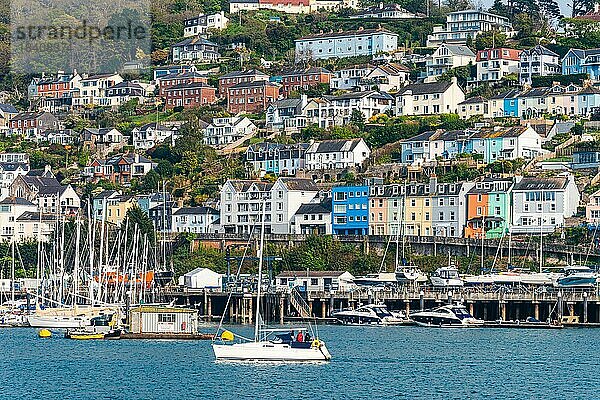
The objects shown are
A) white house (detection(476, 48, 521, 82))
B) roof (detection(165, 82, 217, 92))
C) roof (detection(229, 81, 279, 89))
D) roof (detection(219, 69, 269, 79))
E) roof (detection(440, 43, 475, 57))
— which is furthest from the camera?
roof (detection(165, 82, 217, 92))

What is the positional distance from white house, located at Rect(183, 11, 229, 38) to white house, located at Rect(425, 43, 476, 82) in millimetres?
39865

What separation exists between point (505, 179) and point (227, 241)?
20.2 meters

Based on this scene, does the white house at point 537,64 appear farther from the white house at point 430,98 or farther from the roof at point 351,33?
the roof at point 351,33

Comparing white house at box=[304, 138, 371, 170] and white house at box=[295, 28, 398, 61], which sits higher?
white house at box=[295, 28, 398, 61]

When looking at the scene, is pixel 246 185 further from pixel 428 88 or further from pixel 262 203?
pixel 428 88

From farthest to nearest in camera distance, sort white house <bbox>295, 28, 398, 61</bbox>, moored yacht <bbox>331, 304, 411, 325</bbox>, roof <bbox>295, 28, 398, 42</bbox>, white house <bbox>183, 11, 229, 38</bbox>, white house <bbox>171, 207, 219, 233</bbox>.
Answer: white house <bbox>183, 11, 229, 38</bbox>, roof <bbox>295, 28, 398, 42</bbox>, white house <bbox>295, 28, 398, 61</bbox>, white house <bbox>171, 207, 219, 233</bbox>, moored yacht <bbox>331, 304, 411, 325</bbox>

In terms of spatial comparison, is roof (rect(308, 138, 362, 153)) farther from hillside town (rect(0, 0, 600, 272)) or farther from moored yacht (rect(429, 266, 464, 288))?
moored yacht (rect(429, 266, 464, 288))

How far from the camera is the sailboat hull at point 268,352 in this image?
5922cm

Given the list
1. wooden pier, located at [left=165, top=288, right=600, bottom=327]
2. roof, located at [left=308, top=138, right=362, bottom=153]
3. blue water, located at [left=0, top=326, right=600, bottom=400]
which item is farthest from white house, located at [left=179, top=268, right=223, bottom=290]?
roof, located at [left=308, top=138, right=362, bottom=153]

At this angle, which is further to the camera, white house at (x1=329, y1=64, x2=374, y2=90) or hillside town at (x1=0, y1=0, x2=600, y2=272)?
white house at (x1=329, y1=64, x2=374, y2=90)

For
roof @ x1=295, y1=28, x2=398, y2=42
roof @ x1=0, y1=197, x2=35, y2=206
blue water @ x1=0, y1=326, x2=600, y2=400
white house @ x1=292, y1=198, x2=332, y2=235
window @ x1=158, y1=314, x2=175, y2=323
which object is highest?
roof @ x1=295, y1=28, x2=398, y2=42

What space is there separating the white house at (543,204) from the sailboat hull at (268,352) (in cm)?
4223

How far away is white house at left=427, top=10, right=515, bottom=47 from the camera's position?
151m

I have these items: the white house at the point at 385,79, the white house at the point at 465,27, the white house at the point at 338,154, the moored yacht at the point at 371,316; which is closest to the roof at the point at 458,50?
the white house at the point at 385,79
